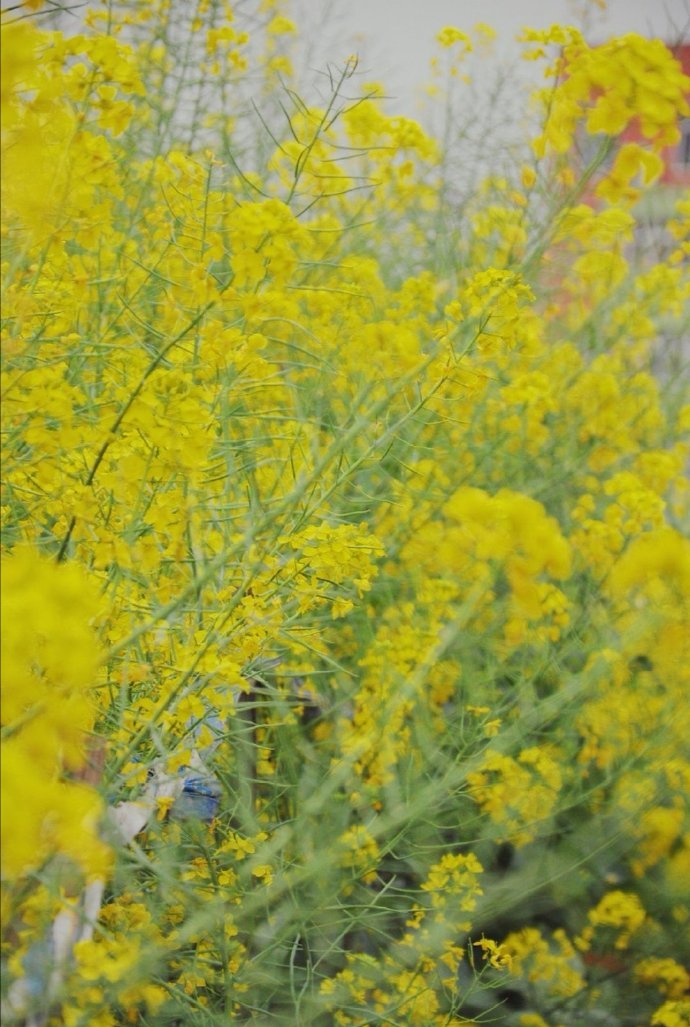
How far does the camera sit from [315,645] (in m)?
1.77

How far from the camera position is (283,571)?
1.54 meters

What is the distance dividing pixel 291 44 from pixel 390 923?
2948 millimetres

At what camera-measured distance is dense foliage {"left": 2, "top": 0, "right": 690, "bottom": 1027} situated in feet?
3.83

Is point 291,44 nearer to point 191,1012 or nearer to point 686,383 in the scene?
point 686,383

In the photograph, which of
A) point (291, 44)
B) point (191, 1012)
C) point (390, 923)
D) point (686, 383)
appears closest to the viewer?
point (191, 1012)

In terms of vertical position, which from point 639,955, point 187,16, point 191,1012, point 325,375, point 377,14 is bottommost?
point 639,955

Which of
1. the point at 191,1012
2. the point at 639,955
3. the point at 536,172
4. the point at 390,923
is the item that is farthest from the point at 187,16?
the point at 639,955

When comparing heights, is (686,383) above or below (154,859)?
above

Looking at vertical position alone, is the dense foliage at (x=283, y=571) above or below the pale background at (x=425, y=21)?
below

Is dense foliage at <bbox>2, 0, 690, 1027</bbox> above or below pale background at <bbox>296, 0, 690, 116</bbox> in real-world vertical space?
below

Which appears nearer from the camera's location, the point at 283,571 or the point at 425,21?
the point at 283,571

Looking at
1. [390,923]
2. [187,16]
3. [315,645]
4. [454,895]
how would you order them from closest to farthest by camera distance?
[315,645] → [454,895] → [187,16] → [390,923]

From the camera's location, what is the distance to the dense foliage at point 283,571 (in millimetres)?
1168

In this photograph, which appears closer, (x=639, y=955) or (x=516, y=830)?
→ (x=516, y=830)
